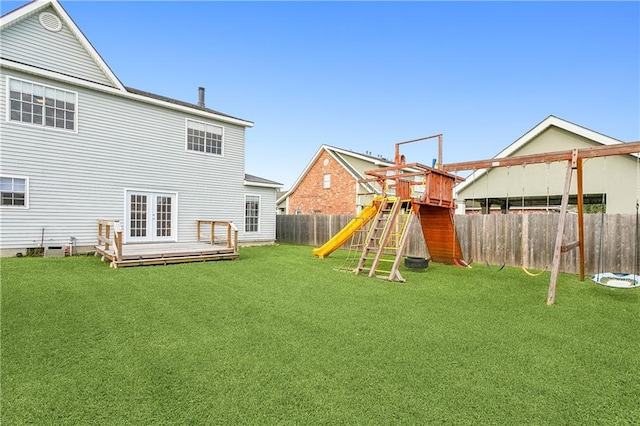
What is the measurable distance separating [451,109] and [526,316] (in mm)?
13179

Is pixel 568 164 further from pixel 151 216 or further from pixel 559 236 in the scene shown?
pixel 151 216

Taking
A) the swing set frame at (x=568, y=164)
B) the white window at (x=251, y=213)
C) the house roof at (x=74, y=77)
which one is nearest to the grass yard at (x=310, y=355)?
the swing set frame at (x=568, y=164)

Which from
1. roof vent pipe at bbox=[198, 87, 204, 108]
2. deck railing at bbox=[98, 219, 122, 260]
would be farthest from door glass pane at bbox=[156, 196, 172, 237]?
roof vent pipe at bbox=[198, 87, 204, 108]

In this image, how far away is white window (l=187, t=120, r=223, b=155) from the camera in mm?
13469

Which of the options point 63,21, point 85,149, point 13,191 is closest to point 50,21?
point 63,21

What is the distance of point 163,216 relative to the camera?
1262 cm

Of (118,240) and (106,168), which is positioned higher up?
(106,168)

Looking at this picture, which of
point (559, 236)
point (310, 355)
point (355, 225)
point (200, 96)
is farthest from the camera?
point (200, 96)

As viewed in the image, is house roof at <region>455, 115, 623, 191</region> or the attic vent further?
house roof at <region>455, 115, 623, 191</region>

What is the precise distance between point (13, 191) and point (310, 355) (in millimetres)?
11340

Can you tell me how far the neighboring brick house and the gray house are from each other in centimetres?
943

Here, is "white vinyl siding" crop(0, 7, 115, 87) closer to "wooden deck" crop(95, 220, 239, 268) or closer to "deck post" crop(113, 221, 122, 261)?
"wooden deck" crop(95, 220, 239, 268)

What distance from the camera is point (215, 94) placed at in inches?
671

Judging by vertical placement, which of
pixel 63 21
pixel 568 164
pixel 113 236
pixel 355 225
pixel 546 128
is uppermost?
pixel 63 21
